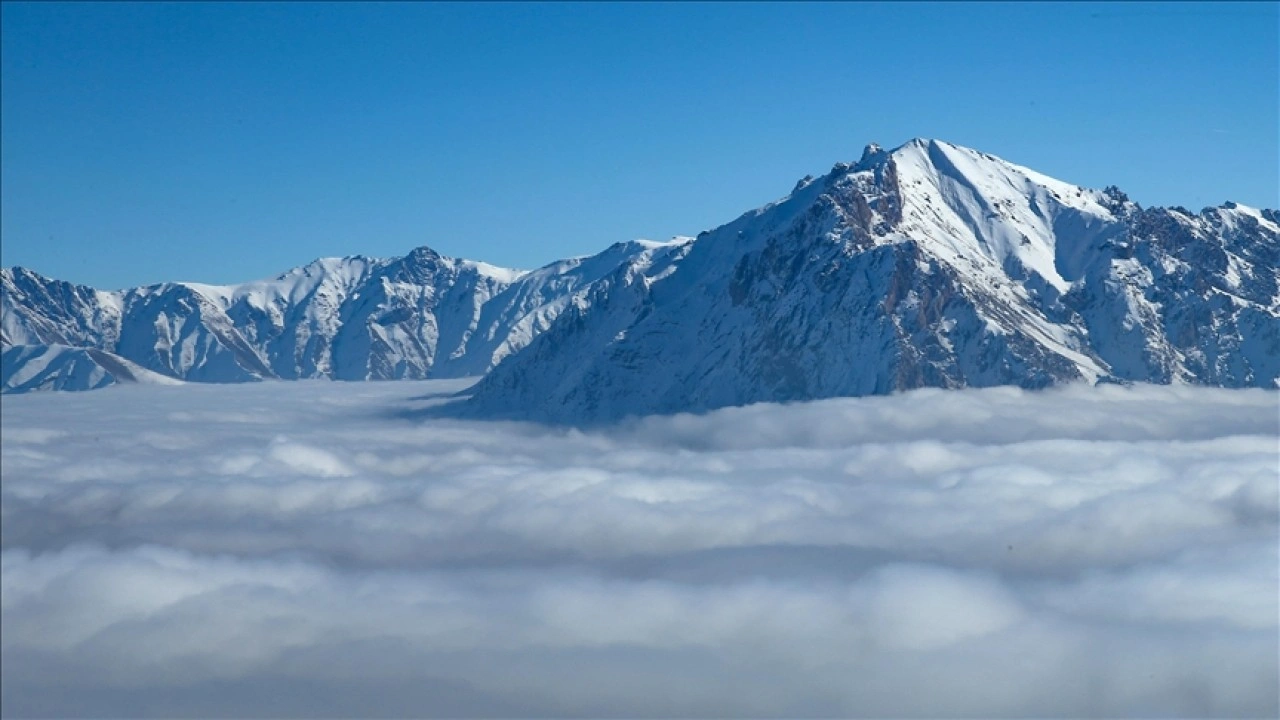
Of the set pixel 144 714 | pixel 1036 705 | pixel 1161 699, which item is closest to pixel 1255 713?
pixel 1161 699

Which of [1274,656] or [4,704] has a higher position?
[1274,656]

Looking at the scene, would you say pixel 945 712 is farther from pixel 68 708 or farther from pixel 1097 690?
pixel 68 708

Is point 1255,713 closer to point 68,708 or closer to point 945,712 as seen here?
point 945,712

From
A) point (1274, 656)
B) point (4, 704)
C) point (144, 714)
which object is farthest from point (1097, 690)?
point (4, 704)

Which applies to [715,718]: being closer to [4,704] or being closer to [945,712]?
[945,712]

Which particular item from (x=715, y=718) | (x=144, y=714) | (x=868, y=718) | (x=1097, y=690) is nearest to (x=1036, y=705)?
(x=1097, y=690)

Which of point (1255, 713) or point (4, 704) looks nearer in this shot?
point (1255, 713)

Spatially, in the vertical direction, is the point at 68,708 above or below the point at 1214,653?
below
